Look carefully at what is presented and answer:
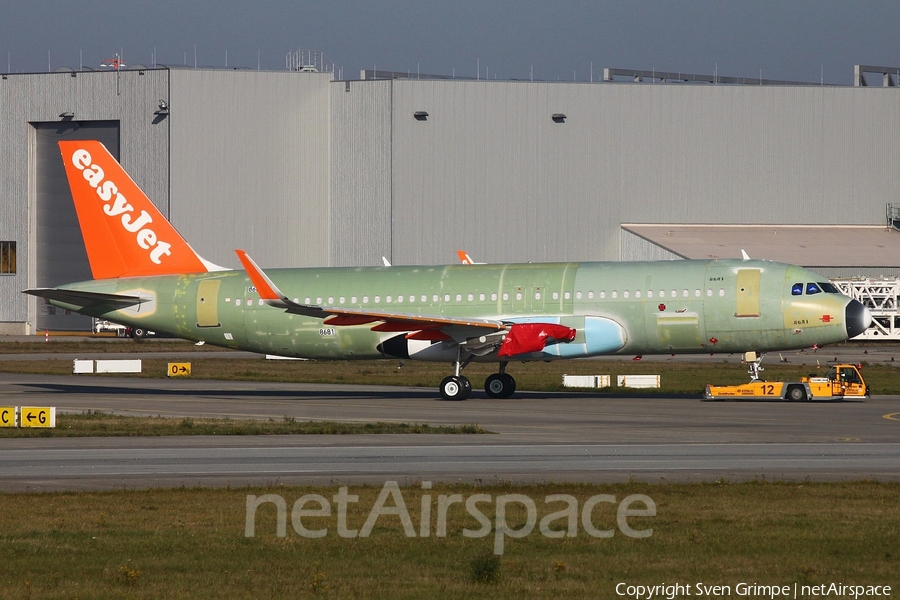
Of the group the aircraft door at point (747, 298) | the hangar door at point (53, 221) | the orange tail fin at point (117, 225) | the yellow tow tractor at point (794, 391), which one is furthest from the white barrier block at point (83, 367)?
the hangar door at point (53, 221)

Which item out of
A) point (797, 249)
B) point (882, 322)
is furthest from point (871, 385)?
point (797, 249)

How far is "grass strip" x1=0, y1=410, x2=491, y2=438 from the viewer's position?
29469mm

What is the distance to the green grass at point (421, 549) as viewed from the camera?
1247 cm

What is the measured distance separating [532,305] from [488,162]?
164ft

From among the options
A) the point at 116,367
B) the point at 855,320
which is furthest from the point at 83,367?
the point at 855,320

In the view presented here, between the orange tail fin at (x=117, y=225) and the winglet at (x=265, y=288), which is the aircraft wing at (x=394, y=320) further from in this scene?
the orange tail fin at (x=117, y=225)

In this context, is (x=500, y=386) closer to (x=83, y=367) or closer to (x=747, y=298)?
(x=747, y=298)

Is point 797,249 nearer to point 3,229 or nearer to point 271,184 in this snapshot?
point 271,184

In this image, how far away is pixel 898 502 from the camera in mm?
17734

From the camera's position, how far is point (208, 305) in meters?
43.7

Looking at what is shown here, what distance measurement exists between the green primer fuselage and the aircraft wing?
82cm

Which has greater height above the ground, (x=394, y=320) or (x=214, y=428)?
(x=394, y=320)

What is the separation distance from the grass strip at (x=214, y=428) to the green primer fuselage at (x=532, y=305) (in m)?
10.2

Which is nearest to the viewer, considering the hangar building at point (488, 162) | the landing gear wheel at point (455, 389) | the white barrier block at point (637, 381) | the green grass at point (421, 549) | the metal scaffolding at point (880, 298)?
the green grass at point (421, 549)
